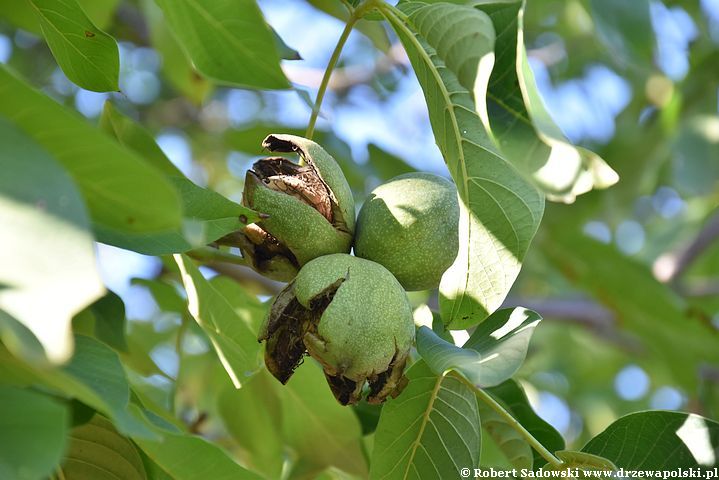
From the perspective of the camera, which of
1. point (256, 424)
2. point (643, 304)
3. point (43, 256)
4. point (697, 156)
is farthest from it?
point (697, 156)

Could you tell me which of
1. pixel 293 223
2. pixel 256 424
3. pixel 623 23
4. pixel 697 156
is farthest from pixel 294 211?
pixel 697 156

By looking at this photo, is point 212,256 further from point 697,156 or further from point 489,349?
point 697,156

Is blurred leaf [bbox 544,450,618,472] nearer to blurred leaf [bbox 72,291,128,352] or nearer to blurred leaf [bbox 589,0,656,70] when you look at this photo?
blurred leaf [bbox 72,291,128,352]

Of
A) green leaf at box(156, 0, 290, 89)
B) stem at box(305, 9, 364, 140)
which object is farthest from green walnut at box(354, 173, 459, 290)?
green leaf at box(156, 0, 290, 89)

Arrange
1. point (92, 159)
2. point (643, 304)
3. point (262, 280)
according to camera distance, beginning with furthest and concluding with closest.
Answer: point (643, 304) → point (262, 280) → point (92, 159)

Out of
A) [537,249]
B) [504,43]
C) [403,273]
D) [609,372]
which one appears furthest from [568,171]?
[609,372]

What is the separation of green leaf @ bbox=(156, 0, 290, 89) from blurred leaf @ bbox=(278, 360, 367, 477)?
0.61 metres

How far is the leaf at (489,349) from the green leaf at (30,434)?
0.50 m

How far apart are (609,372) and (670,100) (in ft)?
5.53

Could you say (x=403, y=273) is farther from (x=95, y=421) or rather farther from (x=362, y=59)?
(x=362, y=59)

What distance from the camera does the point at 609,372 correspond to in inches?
187

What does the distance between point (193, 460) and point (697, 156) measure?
9.02 feet

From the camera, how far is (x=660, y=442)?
1.44 meters

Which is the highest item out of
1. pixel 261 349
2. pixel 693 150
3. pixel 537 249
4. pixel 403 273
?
pixel 403 273
